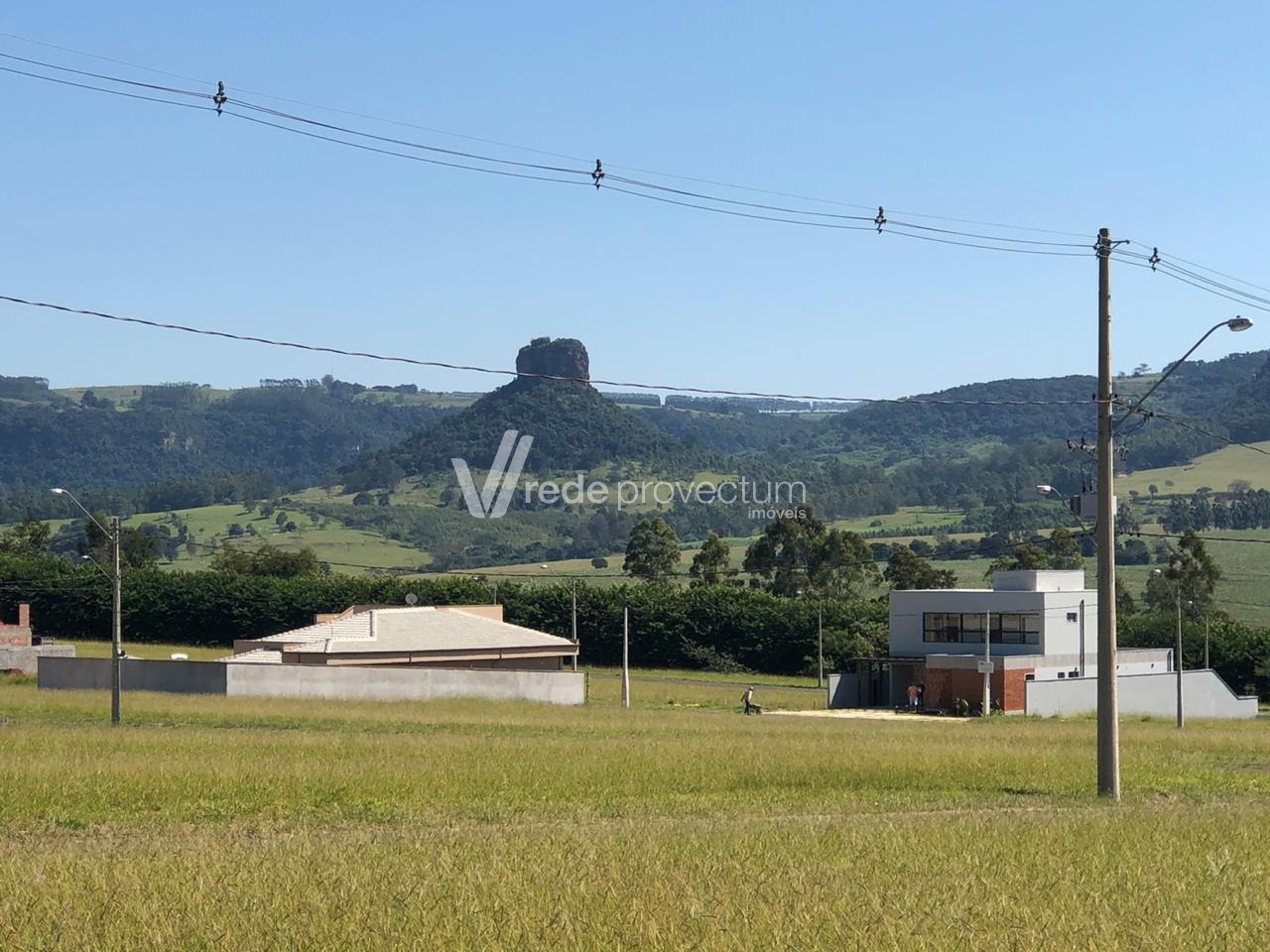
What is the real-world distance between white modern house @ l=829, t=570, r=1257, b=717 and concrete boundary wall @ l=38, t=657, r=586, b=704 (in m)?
19.6

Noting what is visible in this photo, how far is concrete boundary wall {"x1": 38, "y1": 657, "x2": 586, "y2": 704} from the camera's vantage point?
5697cm

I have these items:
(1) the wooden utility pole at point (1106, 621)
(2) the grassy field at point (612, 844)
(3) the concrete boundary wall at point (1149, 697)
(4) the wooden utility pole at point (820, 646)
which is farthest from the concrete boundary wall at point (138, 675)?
(4) the wooden utility pole at point (820, 646)

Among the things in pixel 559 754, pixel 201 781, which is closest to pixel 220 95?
pixel 201 781

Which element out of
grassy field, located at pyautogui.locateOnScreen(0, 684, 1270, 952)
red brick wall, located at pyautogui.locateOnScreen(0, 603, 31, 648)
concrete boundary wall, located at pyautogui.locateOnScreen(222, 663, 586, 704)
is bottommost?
concrete boundary wall, located at pyautogui.locateOnScreen(222, 663, 586, 704)

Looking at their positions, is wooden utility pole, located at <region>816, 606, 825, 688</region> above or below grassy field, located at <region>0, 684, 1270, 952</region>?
below

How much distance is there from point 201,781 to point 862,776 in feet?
37.4

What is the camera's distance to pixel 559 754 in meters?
31.2

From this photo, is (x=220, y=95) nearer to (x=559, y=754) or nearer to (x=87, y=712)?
(x=559, y=754)

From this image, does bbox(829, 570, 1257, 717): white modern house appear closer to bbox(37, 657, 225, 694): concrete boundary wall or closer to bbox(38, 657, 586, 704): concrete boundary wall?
bbox(38, 657, 586, 704): concrete boundary wall

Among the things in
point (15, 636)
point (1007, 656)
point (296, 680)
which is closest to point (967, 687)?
point (1007, 656)

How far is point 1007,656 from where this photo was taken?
72.1 meters

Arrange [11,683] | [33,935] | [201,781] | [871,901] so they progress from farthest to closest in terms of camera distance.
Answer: [11,683] < [201,781] < [871,901] < [33,935]

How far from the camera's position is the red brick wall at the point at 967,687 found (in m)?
70.8

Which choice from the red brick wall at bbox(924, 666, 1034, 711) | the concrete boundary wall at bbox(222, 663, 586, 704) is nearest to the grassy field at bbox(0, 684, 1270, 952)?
the concrete boundary wall at bbox(222, 663, 586, 704)
